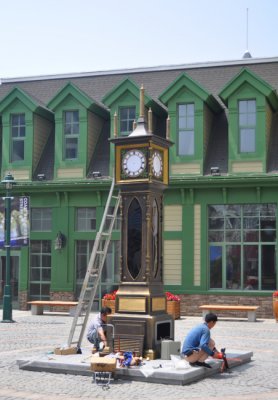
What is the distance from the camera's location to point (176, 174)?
26.9 meters

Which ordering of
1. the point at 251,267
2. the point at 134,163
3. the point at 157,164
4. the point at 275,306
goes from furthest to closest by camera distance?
the point at 251,267, the point at 275,306, the point at 157,164, the point at 134,163

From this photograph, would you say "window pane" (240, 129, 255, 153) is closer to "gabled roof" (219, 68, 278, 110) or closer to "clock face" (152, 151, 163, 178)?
"gabled roof" (219, 68, 278, 110)

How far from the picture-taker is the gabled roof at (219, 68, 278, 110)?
26.2 m

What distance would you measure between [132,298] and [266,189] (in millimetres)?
12864

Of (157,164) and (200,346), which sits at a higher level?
(157,164)

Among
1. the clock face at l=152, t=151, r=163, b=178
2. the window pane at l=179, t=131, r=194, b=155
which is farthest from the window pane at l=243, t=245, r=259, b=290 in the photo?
the clock face at l=152, t=151, r=163, b=178

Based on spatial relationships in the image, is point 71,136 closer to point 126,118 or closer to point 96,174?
point 96,174

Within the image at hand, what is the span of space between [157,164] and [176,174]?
1216cm

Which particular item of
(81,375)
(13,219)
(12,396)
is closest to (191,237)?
(13,219)

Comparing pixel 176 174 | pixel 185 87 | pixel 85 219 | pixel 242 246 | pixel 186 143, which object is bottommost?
pixel 242 246

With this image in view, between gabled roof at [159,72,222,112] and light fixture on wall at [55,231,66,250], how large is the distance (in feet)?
21.6

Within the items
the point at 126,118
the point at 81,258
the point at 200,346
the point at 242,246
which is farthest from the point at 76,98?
the point at 200,346

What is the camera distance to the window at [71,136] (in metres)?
28.9

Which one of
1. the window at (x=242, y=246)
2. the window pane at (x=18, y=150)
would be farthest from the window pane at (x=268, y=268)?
the window pane at (x=18, y=150)
